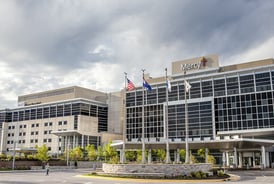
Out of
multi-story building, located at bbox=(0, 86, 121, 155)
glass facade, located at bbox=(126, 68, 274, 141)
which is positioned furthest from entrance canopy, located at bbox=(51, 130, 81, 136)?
glass facade, located at bbox=(126, 68, 274, 141)

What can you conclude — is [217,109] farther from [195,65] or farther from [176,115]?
[195,65]

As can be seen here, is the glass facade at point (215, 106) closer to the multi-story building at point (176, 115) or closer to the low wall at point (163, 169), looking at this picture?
the multi-story building at point (176, 115)

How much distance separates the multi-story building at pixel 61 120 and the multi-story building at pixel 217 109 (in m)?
20.6

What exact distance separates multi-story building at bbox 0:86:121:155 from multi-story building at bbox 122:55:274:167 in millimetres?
20581

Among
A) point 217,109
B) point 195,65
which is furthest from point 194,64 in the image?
point 217,109

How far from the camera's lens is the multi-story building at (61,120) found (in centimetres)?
10994

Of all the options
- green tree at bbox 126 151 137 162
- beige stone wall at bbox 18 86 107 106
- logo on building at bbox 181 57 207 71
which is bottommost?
green tree at bbox 126 151 137 162

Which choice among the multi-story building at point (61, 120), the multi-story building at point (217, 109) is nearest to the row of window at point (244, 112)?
the multi-story building at point (217, 109)

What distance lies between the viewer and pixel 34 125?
122 m

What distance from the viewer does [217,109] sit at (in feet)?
271

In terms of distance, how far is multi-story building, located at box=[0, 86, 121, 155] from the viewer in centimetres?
10994

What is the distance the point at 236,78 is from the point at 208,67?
11.0 m

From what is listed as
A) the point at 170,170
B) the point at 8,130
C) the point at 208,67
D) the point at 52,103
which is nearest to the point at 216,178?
the point at 170,170

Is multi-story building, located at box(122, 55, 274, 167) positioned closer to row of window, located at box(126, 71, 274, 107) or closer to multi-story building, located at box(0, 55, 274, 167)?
row of window, located at box(126, 71, 274, 107)
